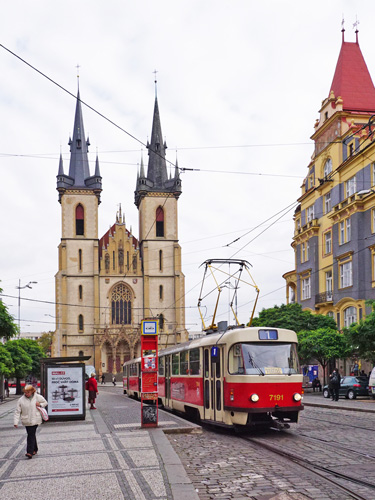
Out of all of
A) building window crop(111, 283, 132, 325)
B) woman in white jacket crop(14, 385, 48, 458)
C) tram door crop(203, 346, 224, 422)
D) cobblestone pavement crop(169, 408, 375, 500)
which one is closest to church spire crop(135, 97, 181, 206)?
building window crop(111, 283, 132, 325)

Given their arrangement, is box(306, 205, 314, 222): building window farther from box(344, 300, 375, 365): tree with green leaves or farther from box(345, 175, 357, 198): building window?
box(344, 300, 375, 365): tree with green leaves

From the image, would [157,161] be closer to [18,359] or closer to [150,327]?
[18,359]

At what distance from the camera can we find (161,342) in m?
88.0

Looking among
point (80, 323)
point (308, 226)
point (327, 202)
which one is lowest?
point (80, 323)

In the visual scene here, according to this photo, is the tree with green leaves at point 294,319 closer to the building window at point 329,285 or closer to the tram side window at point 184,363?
the building window at point 329,285

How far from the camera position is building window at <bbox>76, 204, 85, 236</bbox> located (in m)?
89.7

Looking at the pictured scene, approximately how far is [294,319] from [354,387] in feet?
42.6

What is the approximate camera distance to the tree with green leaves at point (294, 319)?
151ft

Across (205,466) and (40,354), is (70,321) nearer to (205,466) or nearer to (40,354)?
(40,354)

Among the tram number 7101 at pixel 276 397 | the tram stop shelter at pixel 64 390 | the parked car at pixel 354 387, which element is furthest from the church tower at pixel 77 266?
the tram number 7101 at pixel 276 397

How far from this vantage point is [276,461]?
1129 cm

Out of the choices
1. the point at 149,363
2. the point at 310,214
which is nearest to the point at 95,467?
the point at 149,363

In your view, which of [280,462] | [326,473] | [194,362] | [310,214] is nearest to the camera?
[326,473]

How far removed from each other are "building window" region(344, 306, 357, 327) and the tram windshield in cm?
2964
